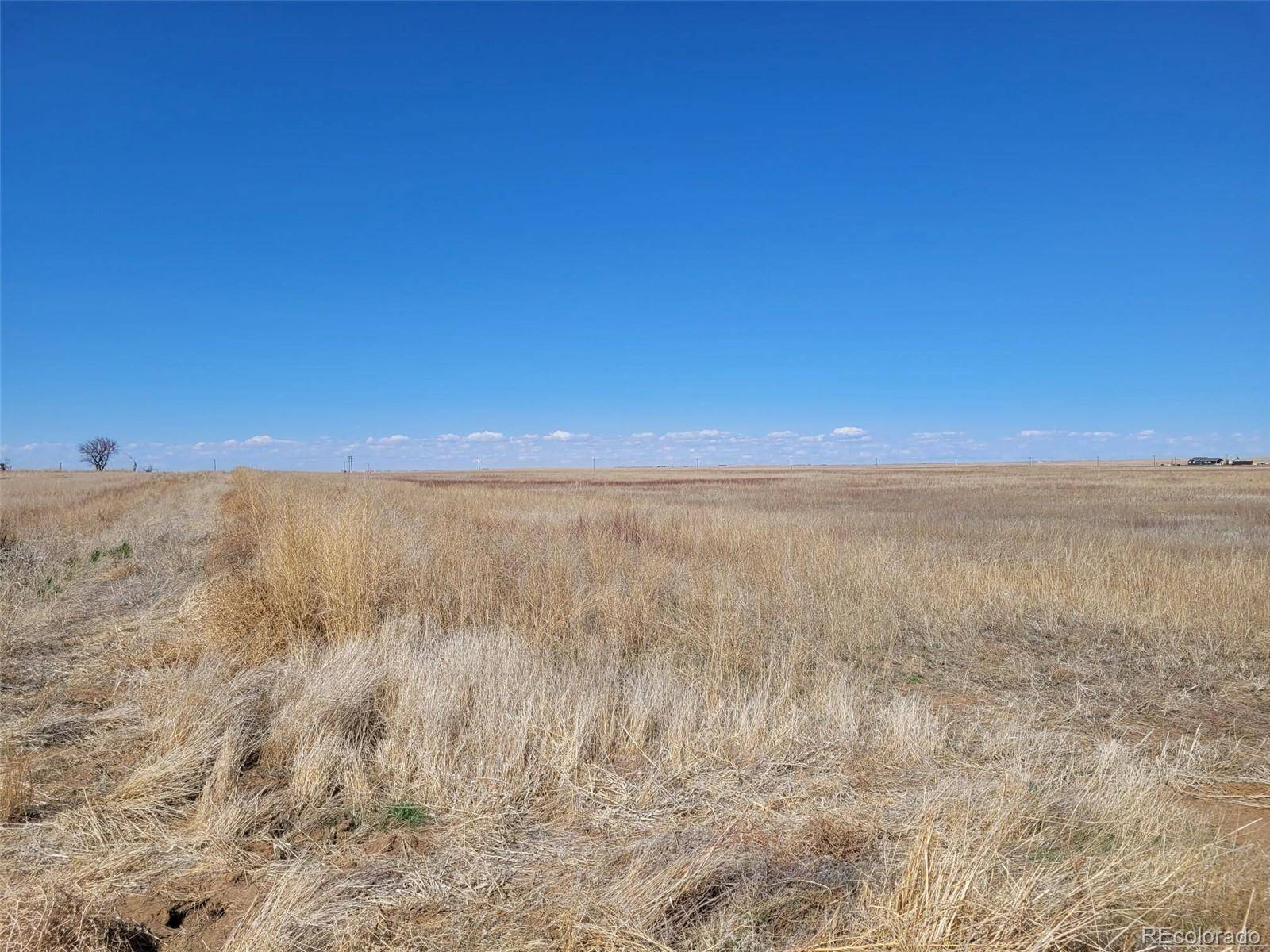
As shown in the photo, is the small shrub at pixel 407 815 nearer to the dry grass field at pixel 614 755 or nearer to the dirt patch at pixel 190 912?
the dry grass field at pixel 614 755

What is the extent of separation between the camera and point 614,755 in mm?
3967

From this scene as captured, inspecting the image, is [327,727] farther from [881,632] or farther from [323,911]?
[881,632]

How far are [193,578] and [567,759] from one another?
24.7 feet

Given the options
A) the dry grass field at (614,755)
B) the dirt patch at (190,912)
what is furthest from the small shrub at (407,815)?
the dirt patch at (190,912)

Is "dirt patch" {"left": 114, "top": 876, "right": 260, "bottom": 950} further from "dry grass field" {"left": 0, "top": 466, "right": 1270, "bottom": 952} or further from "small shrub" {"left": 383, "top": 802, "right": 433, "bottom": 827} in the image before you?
"small shrub" {"left": 383, "top": 802, "right": 433, "bottom": 827}

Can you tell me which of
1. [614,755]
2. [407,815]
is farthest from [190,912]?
[614,755]

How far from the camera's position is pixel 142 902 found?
2.63m

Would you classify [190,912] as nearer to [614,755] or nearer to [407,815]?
[407,815]

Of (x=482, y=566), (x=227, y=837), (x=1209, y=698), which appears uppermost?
(x=482, y=566)

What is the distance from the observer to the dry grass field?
245 centimetres

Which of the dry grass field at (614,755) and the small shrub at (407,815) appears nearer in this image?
the dry grass field at (614,755)

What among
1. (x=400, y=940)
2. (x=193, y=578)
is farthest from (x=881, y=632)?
(x=193, y=578)

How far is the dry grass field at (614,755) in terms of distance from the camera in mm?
2451

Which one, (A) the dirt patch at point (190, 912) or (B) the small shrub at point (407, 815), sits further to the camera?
(B) the small shrub at point (407, 815)
